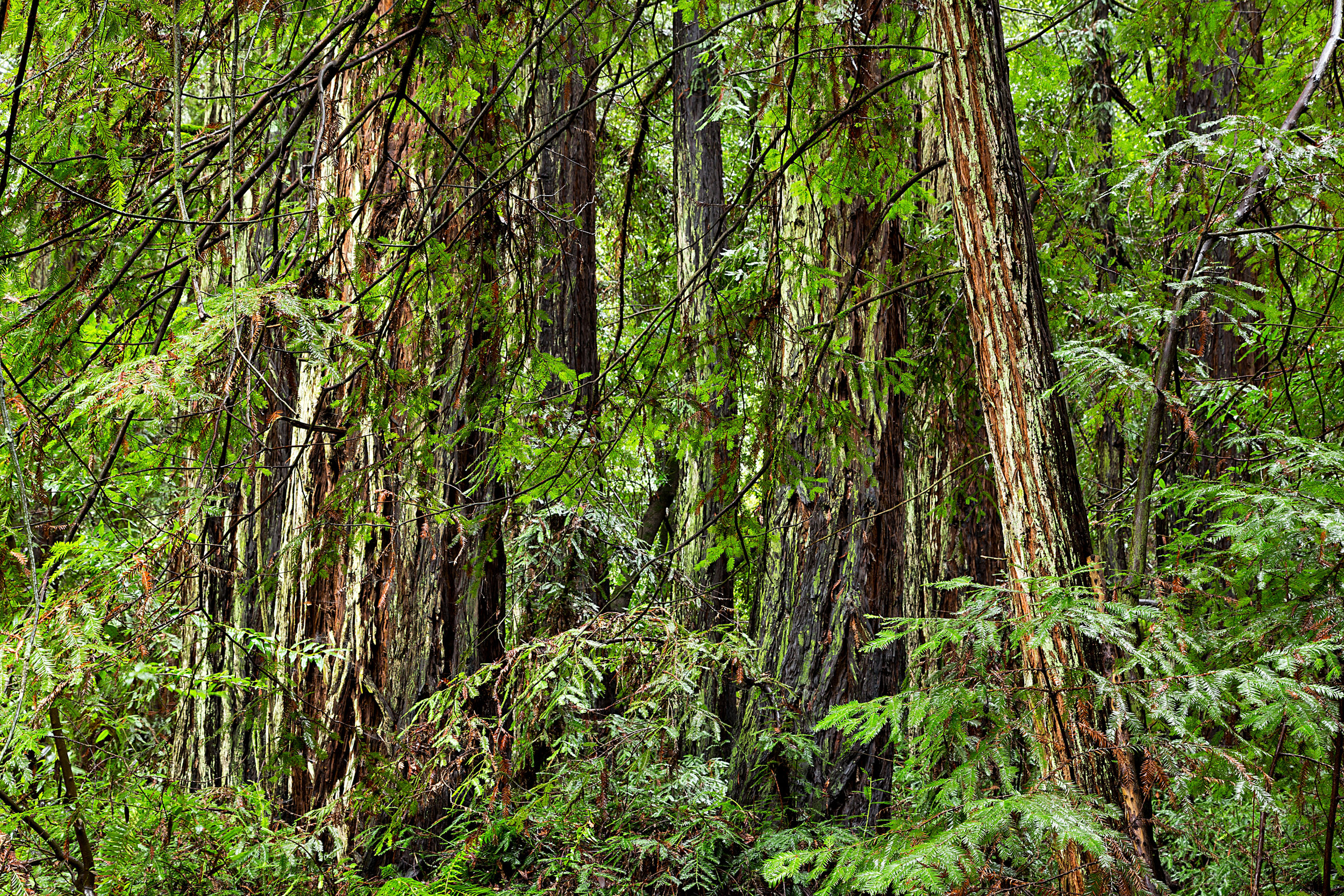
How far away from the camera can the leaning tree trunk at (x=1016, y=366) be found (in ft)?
5.77

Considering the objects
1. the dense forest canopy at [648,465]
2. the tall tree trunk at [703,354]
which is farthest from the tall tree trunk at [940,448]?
the tall tree trunk at [703,354]

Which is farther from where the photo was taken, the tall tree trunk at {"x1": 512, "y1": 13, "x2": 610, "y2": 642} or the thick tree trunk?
the tall tree trunk at {"x1": 512, "y1": 13, "x2": 610, "y2": 642}

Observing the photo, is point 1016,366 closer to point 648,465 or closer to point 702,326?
point 702,326

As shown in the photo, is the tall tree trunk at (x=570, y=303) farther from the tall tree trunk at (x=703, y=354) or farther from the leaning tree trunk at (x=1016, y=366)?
the leaning tree trunk at (x=1016, y=366)

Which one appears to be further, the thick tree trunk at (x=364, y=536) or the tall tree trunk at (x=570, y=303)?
the tall tree trunk at (x=570, y=303)

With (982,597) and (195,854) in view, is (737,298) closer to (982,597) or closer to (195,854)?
(982,597)

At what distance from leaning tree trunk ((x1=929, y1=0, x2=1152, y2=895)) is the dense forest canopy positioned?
1 cm

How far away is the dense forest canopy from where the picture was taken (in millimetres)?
1800

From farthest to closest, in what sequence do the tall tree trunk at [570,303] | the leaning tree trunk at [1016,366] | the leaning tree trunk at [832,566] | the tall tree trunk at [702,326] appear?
the tall tree trunk at [570,303] → the leaning tree trunk at [832,566] → the tall tree trunk at [702,326] → the leaning tree trunk at [1016,366]

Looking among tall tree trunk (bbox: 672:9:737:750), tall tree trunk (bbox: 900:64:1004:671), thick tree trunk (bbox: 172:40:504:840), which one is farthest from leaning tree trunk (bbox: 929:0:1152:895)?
thick tree trunk (bbox: 172:40:504:840)

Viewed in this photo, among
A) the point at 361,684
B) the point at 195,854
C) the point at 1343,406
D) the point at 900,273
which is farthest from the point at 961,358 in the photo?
the point at 195,854

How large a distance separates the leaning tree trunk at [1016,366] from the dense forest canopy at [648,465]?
1 cm

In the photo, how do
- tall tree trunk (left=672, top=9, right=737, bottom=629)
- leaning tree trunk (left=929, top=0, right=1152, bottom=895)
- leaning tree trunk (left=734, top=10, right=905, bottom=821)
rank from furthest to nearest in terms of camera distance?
leaning tree trunk (left=734, top=10, right=905, bottom=821)
tall tree trunk (left=672, top=9, right=737, bottom=629)
leaning tree trunk (left=929, top=0, right=1152, bottom=895)

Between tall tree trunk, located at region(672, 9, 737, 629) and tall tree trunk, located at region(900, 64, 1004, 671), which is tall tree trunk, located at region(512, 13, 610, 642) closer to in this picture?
tall tree trunk, located at region(672, 9, 737, 629)
